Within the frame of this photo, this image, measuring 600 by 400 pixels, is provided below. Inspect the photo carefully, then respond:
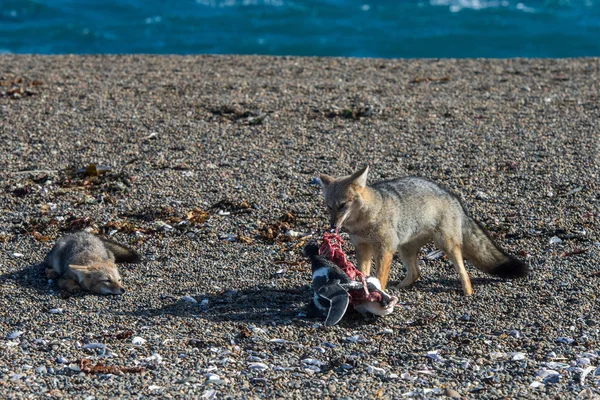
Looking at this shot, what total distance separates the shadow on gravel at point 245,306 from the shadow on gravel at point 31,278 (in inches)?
39.3

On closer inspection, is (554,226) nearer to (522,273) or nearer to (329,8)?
(522,273)

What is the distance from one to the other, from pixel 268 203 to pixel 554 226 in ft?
8.71

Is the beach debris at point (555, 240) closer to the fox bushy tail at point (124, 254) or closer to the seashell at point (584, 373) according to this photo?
the seashell at point (584, 373)

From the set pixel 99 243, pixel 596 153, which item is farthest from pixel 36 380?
pixel 596 153

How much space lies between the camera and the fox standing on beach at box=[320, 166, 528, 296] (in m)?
6.74

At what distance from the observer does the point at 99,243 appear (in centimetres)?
752

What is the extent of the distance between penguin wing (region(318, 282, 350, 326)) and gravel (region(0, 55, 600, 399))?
0.41 feet

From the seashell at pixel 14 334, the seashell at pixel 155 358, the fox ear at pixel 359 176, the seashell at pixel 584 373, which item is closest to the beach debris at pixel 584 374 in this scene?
the seashell at pixel 584 373

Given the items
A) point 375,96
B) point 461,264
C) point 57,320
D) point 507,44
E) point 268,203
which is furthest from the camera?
point 507,44

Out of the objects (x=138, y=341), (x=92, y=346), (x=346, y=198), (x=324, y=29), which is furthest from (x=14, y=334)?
(x=324, y=29)

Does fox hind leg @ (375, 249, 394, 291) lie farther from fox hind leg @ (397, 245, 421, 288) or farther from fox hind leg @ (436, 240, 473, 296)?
fox hind leg @ (436, 240, 473, 296)

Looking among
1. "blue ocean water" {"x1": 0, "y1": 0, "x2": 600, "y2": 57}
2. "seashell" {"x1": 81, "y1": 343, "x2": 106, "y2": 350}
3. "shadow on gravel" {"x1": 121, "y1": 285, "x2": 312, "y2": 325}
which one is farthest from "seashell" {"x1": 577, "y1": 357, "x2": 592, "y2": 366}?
"blue ocean water" {"x1": 0, "y1": 0, "x2": 600, "y2": 57}

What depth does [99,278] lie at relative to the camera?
6801 mm

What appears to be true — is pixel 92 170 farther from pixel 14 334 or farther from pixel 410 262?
pixel 410 262
